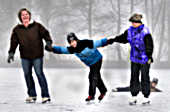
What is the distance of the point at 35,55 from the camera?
5.89 m

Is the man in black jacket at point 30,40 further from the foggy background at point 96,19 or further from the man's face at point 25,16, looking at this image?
the foggy background at point 96,19

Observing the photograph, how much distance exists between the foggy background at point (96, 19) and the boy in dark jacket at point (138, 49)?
21.0 m

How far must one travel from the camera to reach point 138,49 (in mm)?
5762

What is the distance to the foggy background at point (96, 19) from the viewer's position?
92.5 feet

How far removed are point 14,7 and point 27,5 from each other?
50.9 inches

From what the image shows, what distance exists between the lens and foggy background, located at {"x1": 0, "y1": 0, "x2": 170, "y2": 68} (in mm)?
28203

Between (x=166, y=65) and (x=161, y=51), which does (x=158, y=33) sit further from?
(x=166, y=65)

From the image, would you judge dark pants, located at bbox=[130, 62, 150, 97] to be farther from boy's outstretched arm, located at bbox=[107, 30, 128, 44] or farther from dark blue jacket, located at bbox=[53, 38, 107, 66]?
dark blue jacket, located at bbox=[53, 38, 107, 66]

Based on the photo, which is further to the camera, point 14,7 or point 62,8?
point 14,7

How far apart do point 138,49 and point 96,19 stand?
76.8 ft

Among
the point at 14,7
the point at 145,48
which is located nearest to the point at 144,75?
the point at 145,48

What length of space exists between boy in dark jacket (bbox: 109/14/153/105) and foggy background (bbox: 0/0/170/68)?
2100cm

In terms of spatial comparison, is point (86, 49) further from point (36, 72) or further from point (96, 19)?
point (96, 19)

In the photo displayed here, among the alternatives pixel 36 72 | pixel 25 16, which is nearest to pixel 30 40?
pixel 25 16
